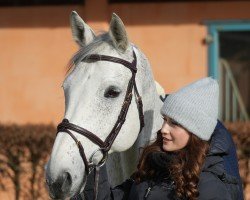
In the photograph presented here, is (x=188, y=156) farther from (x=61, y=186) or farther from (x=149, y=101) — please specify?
(x=149, y=101)

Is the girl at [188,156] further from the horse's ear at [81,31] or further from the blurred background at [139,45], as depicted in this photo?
the blurred background at [139,45]

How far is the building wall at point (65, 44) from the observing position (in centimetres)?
870

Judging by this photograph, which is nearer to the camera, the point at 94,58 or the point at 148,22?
the point at 94,58

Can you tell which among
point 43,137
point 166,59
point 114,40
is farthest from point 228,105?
point 114,40

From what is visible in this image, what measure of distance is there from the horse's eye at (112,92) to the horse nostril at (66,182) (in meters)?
0.46

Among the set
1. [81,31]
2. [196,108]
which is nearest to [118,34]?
[81,31]

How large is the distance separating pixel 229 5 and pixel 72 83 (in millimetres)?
5215

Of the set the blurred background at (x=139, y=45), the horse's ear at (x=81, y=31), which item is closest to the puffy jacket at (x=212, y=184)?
the horse's ear at (x=81, y=31)

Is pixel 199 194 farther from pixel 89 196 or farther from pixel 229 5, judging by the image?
pixel 229 5

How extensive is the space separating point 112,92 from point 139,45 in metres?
5.04

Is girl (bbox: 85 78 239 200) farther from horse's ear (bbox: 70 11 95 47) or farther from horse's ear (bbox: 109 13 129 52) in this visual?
horse's ear (bbox: 70 11 95 47)

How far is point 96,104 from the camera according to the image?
3662 mm

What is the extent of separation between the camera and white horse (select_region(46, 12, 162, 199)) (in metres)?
3.47

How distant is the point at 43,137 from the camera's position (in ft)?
23.1
